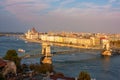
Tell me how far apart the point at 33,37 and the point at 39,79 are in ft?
110

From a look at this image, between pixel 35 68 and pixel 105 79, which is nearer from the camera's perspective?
pixel 35 68

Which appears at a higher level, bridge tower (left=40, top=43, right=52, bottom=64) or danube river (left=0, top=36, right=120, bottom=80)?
bridge tower (left=40, top=43, right=52, bottom=64)

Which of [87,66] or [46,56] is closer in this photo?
[87,66]

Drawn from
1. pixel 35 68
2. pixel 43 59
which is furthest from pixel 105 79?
pixel 43 59

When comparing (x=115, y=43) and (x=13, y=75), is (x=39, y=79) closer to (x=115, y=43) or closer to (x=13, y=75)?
(x=13, y=75)

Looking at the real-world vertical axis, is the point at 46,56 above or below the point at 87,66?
above

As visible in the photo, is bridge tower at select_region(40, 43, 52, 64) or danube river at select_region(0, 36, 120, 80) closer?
danube river at select_region(0, 36, 120, 80)

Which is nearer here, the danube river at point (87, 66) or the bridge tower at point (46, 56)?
the danube river at point (87, 66)

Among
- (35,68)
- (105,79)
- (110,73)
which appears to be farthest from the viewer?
(110,73)

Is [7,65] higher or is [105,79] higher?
[7,65]

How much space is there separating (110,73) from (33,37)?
2959 centimetres

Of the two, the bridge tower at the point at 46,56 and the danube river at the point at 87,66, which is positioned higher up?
the bridge tower at the point at 46,56

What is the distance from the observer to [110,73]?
10.5 metres

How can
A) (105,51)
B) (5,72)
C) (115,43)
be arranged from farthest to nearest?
(115,43) < (105,51) < (5,72)
